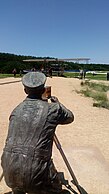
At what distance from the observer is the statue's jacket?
370cm

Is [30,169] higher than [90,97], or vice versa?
[30,169]

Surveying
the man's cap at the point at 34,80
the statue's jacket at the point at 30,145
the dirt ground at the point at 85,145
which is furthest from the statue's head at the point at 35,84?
the dirt ground at the point at 85,145

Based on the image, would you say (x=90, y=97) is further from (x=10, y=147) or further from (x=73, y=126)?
(x=10, y=147)

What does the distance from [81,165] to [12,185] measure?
10.6 feet

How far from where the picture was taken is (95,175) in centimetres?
628

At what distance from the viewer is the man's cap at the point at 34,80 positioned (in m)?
3.93

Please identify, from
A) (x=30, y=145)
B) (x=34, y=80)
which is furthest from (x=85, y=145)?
(x=30, y=145)

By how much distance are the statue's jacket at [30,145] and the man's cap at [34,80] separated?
0.73 ft

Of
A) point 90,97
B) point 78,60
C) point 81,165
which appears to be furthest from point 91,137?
point 78,60

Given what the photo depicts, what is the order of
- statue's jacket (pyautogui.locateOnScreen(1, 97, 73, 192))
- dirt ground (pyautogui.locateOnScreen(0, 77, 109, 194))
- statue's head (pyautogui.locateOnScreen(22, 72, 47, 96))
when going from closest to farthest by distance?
statue's jacket (pyautogui.locateOnScreen(1, 97, 73, 192)), statue's head (pyautogui.locateOnScreen(22, 72, 47, 96)), dirt ground (pyautogui.locateOnScreen(0, 77, 109, 194))

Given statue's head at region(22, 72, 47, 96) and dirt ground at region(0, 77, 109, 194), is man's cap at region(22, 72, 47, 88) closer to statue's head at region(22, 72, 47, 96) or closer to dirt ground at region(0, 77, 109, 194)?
statue's head at region(22, 72, 47, 96)

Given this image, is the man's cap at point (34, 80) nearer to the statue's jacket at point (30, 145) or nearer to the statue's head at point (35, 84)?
the statue's head at point (35, 84)

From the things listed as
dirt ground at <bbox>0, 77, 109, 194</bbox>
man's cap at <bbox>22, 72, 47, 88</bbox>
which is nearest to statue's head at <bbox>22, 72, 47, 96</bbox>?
man's cap at <bbox>22, 72, 47, 88</bbox>

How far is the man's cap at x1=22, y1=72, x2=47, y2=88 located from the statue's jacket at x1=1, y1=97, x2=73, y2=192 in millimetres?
222
